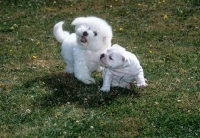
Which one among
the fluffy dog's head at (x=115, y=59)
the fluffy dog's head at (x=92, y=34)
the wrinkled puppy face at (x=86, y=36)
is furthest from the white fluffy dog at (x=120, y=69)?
the wrinkled puppy face at (x=86, y=36)

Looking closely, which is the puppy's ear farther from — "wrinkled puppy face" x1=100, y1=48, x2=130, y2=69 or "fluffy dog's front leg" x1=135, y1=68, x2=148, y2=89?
"fluffy dog's front leg" x1=135, y1=68, x2=148, y2=89

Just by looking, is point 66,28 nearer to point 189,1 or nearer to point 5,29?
point 5,29

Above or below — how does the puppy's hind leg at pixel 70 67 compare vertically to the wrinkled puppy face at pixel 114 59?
below

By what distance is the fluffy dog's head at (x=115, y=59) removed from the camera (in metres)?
7.92

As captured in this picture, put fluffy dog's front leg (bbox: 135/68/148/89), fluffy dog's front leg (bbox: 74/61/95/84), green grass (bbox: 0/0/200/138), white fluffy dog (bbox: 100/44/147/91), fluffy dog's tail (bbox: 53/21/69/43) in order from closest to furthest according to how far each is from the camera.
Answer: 1. green grass (bbox: 0/0/200/138)
2. white fluffy dog (bbox: 100/44/147/91)
3. fluffy dog's front leg (bbox: 135/68/148/89)
4. fluffy dog's front leg (bbox: 74/61/95/84)
5. fluffy dog's tail (bbox: 53/21/69/43)

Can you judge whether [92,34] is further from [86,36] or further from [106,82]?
[106,82]

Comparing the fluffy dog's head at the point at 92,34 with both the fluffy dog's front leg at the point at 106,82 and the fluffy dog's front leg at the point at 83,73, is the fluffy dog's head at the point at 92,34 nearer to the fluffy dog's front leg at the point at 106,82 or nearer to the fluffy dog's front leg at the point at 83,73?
the fluffy dog's front leg at the point at 83,73

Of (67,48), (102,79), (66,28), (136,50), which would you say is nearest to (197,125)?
(102,79)

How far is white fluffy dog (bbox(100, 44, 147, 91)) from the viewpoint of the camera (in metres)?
7.94

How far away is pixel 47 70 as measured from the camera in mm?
9547

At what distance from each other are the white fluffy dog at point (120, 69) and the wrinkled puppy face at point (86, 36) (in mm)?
408

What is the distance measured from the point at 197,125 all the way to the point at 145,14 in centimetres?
766

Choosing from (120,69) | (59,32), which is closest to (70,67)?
(59,32)

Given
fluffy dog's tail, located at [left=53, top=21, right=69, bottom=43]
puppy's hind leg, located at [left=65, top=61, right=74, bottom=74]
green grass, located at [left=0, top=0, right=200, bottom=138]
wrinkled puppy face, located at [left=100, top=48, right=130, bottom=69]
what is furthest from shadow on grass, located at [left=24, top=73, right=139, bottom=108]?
fluffy dog's tail, located at [left=53, top=21, right=69, bottom=43]
